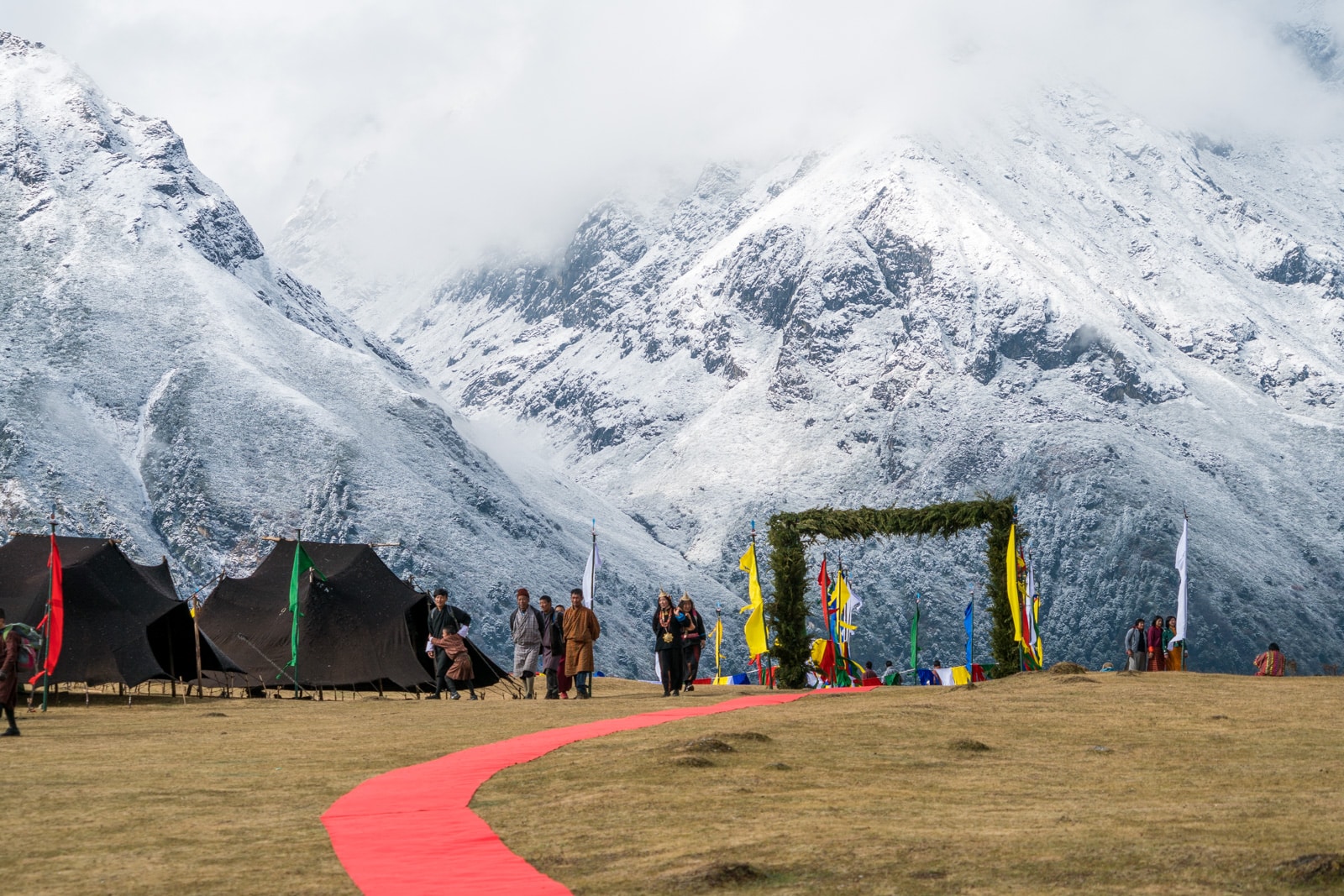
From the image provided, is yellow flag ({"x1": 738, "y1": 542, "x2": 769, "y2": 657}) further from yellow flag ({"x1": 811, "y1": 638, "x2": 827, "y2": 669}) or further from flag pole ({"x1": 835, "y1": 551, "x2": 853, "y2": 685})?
yellow flag ({"x1": 811, "y1": 638, "x2": 827, "y2": 669})

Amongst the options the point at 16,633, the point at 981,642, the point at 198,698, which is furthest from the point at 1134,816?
the point at 981,642

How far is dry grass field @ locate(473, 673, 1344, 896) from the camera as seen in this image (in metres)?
10.1

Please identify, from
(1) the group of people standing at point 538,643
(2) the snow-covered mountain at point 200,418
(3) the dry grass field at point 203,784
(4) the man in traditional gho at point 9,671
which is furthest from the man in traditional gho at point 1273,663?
(2) the snow-covered mountain at point 200,418

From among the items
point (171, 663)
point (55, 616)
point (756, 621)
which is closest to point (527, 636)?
point (55, 616)

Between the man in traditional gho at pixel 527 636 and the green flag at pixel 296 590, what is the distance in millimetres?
6225

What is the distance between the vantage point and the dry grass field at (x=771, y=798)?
10273mm

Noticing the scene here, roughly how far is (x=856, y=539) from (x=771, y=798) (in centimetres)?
2481

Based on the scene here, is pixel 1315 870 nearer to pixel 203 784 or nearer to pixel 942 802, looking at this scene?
pixel 942 802

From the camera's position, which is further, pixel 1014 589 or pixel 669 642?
pixel 1014 589

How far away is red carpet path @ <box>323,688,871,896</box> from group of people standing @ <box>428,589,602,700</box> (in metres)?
11.2

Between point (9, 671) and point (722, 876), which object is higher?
point (9, 671)

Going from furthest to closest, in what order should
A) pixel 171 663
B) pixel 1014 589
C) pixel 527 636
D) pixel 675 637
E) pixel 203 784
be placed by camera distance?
pixel 1014 589, pixel 171 663, pixel 675 637, pixel 527 636, pixel 203 784

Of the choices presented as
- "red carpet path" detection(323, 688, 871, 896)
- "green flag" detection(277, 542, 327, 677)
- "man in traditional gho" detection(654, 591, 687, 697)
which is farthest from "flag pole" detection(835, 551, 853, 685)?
"red carpet path" detection(323, 688, 871, 896)

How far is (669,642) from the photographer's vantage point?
106 feet
